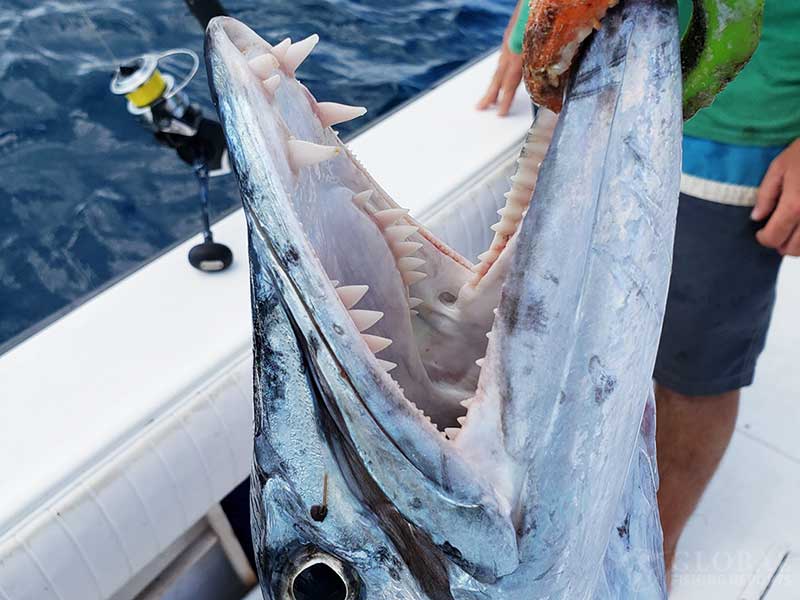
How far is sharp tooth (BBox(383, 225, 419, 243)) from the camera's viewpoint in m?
1.15

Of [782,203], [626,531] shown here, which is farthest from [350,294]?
[782,203]

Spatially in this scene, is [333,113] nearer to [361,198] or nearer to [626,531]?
[361,198]

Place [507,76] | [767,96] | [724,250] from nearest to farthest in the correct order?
[767,96] < [724,250] < [507,76]

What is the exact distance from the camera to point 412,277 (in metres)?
1.22

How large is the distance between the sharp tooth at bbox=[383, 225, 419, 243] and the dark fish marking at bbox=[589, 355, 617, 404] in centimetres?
41

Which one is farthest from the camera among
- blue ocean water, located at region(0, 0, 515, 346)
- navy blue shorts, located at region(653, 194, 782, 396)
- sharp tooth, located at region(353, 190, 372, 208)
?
blue ocean water, located at region(0, 0, 515, 346)

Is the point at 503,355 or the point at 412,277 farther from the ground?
the point at 503,355

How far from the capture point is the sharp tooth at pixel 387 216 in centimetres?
114

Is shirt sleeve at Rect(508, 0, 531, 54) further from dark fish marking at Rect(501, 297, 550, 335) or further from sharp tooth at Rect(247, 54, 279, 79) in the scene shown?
dark fish marking at Rect(501, 297, 550, 335)

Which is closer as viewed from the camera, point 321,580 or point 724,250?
point 321,580

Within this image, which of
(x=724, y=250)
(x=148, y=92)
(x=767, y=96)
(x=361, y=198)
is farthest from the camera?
(x=148, y=92)

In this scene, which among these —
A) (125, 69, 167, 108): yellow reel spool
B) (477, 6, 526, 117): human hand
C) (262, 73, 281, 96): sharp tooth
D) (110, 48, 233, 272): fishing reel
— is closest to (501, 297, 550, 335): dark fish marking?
(262, 73, 281, 96): sharp tooth

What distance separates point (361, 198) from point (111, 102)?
4.76m

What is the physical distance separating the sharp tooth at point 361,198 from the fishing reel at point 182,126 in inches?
43.7
